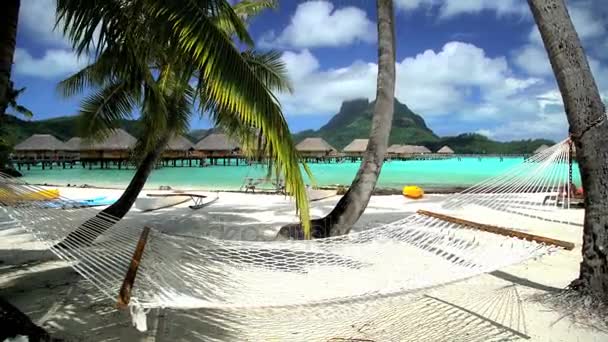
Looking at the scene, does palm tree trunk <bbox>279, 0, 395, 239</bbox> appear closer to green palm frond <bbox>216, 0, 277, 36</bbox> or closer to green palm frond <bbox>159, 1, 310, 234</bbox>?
green palm frond <bbox>159, 1, 310, 234</bbox>

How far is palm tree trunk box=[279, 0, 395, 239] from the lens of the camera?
3389 mm

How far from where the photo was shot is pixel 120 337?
1987 mm

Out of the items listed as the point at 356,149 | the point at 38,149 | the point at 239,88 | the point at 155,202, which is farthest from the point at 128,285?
the point at 356,149

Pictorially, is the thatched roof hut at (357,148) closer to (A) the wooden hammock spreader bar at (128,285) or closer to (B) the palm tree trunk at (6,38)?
(B) the palm tree trunk at (6,38)

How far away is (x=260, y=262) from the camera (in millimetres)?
2389

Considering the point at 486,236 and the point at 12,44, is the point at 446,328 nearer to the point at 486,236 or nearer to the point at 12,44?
the point at 486,236

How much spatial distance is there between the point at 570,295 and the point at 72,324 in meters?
2.65

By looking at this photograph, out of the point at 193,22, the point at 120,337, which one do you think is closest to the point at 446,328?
the point at 120,337

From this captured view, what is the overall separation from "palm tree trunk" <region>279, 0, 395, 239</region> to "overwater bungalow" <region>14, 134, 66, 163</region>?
77.5 feet

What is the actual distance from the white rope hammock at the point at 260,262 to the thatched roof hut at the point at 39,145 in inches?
922

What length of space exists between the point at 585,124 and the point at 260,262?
1920mm

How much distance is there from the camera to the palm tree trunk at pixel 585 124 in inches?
83.7

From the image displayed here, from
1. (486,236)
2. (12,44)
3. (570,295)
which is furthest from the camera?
(486,236)

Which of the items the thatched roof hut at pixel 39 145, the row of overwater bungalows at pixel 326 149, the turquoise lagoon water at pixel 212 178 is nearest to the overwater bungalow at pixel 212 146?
the turquoise lagoon water at pixel 212 178
